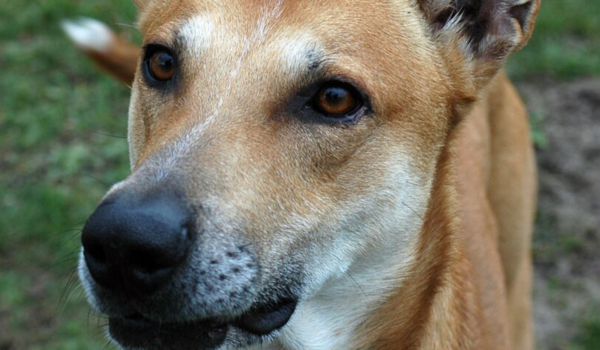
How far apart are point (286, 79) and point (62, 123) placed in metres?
4.44

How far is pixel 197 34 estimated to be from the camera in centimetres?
264

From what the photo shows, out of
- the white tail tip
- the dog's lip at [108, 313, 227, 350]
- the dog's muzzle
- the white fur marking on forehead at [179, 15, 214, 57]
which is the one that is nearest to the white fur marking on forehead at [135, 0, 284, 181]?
the white fur marking on forehead at [179, 15, 214, 57]

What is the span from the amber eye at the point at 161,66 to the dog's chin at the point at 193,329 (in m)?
0.90

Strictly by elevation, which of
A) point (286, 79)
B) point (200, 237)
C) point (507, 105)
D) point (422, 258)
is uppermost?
point (286, 79)

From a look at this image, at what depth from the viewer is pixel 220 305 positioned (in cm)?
239

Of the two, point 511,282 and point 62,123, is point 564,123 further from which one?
point 62,123

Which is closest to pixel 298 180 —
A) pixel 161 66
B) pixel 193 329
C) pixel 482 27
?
pixel 193 329

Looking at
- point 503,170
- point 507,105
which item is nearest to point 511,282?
point 503,170

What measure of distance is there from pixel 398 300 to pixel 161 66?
1.27m

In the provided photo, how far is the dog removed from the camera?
7.42 feet

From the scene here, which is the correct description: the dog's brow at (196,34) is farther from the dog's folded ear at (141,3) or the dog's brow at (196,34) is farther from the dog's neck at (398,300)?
the dog's neck at (398,300)

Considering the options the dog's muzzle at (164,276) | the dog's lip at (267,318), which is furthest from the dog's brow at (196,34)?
the dog's lip at (267,318)

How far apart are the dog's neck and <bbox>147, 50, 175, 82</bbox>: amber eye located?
0.97 metres

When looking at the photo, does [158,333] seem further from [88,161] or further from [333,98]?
[88,161]
